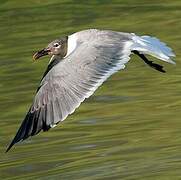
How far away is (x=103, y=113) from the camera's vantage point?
428 inches

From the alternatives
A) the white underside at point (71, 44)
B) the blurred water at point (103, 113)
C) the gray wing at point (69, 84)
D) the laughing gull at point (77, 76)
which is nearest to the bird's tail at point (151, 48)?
the laughing gull at point (77, 76)

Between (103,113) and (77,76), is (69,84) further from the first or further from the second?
(103,113)

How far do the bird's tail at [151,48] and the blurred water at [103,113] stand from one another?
873 mm

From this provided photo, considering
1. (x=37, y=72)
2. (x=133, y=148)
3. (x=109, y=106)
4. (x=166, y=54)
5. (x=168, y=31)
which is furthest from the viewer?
(x=168, y=31)

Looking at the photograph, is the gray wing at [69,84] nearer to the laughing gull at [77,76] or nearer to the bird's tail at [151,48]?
the laughing gull at [77,76]

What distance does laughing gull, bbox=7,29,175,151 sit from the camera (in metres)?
7.77

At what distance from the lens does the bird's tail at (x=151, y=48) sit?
27.8ft

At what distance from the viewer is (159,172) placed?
862cm

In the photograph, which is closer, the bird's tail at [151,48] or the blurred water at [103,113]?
the bird's tail at [151,48]

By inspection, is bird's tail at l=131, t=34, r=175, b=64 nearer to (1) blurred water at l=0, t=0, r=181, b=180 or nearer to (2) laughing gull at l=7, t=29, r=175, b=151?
(2) laughing gull at l=7, t=29, r=175, b=151

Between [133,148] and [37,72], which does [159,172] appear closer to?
[133,148]

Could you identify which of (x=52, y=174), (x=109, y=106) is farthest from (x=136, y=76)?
(x=52, y=174)

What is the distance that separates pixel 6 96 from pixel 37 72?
45.0 inches

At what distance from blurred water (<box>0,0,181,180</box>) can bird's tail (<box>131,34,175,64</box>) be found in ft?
2.86
